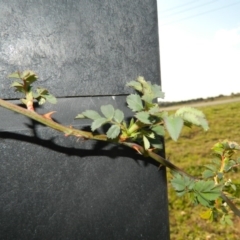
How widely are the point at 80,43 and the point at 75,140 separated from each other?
0.22 m

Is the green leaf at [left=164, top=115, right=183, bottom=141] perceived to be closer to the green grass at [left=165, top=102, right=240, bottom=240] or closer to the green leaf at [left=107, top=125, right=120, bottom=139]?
the green leaf at [left=107, top=125, right=120, bottom=139]

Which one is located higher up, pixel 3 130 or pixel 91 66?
pixel 91 66

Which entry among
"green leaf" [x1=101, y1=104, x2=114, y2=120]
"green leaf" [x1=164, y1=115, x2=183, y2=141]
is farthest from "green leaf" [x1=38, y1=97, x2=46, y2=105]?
"green leaf" [x1=164, y1=115, x2=183, y2=141]

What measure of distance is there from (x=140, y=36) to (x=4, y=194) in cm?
49

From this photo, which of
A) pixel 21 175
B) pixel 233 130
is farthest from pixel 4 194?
pixel 233 130

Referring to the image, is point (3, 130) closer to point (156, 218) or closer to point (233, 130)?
point (156, 218)

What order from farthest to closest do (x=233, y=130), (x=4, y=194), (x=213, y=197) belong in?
(x=233, y=130), (x=4, y=194), (x=213, y=197)

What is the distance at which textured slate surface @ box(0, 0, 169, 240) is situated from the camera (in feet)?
2.12

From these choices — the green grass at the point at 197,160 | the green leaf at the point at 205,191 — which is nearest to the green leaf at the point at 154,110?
the green leaf at the point at 205,191

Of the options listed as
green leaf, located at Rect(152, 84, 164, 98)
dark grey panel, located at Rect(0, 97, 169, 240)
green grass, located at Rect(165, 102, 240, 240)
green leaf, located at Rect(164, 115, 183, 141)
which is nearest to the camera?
green leaf, located at Rect(164, 115, 183, 141)

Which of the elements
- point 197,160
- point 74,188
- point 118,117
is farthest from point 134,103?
point 197,160

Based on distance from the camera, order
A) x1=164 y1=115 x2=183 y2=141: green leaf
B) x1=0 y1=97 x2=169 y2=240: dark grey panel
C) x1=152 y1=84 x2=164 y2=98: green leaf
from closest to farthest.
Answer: x1=164 y1=115 x2=183 y2=141: green leaf → x1=152 y1=84 x2=164 y2=98: green leaf → x1=0 y1=97 x2=169 y2=240: dark grey panel

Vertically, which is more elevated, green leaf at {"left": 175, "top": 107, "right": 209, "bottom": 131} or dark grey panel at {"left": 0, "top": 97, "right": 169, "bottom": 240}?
green leaf at {"left": 175, "top": 107, "right": 209, "bottom": 131}

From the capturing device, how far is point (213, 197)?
0.53 metres
